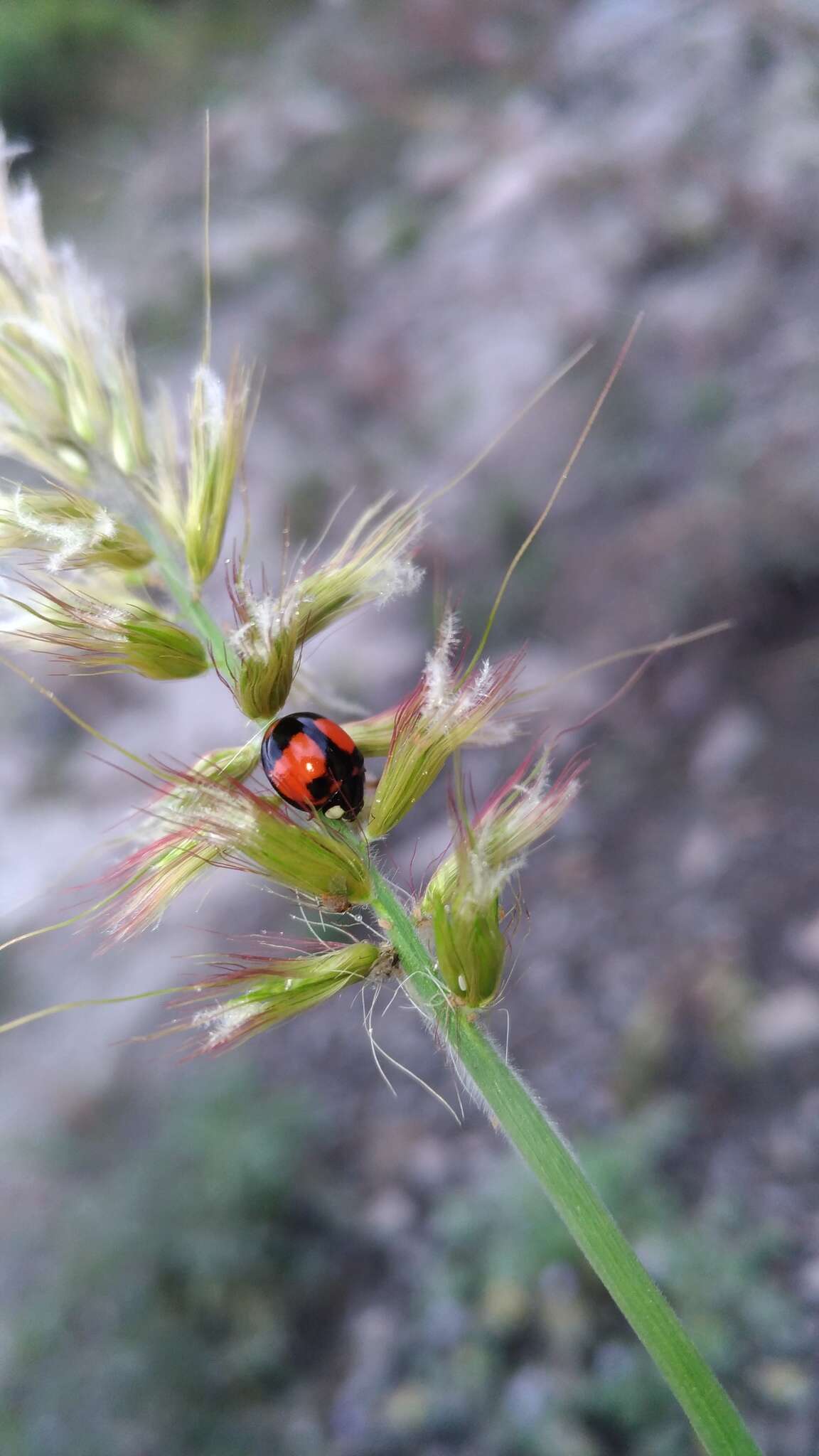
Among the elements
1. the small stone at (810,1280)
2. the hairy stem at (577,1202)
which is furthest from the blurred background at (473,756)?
the hairy stem at (577,1202)

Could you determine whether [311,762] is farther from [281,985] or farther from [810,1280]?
[810,1280]

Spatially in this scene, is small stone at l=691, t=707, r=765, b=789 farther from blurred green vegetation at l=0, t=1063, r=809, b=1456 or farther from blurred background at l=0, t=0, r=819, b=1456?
blurred green vegetation at l=0, t=1063, r=809, b=1456

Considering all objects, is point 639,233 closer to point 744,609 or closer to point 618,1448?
point 744,609

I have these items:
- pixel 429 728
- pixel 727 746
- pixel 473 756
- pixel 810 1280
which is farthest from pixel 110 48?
pixel 810 1280

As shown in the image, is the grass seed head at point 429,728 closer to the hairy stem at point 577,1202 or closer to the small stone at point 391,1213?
the hairy stem at point 577,1202

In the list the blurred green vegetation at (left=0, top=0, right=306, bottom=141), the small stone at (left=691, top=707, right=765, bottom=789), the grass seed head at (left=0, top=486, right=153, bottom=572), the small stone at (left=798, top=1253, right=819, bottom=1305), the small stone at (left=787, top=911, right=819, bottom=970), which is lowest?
the small stone at (left=798, top=1253, right=819, bottom=1305)

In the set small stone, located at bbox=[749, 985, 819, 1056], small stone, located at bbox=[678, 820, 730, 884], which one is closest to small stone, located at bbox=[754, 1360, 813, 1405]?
small stone, located at bbox=[749, 985, 819, 1056]
